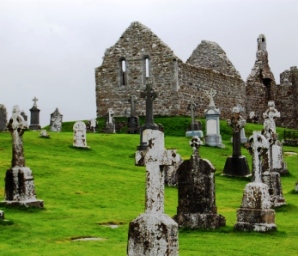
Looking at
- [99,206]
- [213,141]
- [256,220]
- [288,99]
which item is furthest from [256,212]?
[288,99]

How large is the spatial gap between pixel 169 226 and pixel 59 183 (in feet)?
36.3

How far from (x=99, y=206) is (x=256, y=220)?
4.54m

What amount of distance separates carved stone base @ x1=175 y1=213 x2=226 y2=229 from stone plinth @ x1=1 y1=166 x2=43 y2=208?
12.3 ft

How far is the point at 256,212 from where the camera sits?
1305 cm

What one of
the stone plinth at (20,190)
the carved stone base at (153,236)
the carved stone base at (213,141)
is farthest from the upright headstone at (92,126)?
the carved stone base at (153,236)

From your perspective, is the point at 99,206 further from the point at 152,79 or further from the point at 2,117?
the point at 152,79

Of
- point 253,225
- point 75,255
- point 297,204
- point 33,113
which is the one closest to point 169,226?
point 75,255

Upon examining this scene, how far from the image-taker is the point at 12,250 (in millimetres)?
10344

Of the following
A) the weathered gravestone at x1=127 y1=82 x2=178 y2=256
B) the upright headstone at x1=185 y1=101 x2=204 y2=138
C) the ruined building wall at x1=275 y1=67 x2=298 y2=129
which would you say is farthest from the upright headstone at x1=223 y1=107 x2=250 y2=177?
the ruined building wall at x1=275 y1=67 x2=298 y2=129

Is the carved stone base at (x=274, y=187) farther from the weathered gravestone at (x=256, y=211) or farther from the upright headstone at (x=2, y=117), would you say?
the upright headstone at (x=2, y=117)

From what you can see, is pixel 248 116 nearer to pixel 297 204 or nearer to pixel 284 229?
pixel 297 204

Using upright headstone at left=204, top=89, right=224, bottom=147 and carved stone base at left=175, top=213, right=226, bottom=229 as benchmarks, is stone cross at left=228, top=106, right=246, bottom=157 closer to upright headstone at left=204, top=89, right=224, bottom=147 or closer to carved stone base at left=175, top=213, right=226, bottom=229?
upright headstone at left=204, top=89, right=224, bottom=147

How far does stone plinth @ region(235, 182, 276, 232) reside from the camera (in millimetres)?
12945

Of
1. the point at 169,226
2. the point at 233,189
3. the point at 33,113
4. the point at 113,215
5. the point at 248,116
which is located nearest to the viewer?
the point at 169,226
